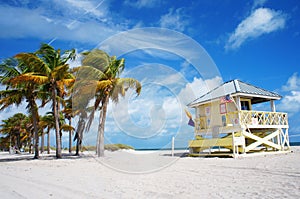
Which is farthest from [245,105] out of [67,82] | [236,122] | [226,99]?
[67,82]

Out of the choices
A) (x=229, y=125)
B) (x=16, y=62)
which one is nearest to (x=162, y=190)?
(x=229, y=125)

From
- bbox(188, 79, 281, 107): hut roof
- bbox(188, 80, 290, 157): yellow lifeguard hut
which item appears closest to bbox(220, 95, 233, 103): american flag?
bbox(188, 80, 290, 157): yellow lifeguard hut

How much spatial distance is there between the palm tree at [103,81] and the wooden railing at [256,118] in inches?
255

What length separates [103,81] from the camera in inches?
648

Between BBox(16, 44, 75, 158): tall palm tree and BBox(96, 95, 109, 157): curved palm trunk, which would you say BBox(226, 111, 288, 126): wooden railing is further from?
BBox(16, 44, 75, 158): tall palm tree

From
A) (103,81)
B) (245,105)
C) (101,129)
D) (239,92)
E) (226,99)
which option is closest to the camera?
(226,99)

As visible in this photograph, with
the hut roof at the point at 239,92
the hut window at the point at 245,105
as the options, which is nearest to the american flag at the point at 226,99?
the hut roof at the point at 239,92

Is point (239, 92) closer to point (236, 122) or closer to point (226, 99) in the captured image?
point (226, 99)

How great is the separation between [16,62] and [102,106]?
7014 mm

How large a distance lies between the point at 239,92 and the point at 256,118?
2.02m

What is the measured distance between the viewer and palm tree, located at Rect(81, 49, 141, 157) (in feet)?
52.5

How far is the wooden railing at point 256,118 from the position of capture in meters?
15.2

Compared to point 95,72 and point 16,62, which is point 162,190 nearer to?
point 95,72

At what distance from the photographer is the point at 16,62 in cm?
1792
